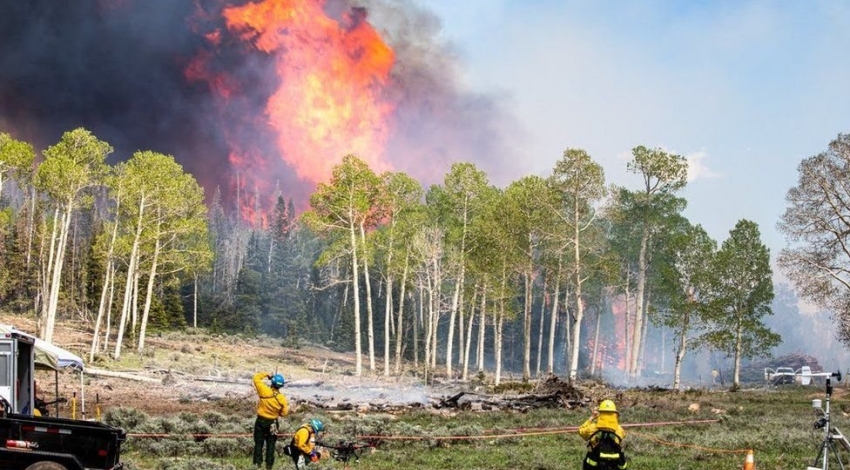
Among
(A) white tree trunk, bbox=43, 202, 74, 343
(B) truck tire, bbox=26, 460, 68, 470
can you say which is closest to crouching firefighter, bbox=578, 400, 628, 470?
(B) truck tire, bbox=26, 460, 68, 470

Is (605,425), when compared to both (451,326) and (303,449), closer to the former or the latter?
(303,449)

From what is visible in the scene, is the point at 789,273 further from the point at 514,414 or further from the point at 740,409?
the point at 514,414

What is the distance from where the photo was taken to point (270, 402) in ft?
44.3

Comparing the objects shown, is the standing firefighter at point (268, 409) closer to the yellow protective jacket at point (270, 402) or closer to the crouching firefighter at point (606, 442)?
the yellow protective jacket at point (270, 402)

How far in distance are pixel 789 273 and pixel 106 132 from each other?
328 feet

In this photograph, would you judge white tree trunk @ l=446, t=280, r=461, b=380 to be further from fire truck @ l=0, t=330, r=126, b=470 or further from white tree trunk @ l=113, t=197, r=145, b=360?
fire truck @ l=0, t=330, r=126, b=470

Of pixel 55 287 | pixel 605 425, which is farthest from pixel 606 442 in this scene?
pixel 55 287

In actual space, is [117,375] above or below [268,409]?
below

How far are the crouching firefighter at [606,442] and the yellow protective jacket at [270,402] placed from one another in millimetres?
6419

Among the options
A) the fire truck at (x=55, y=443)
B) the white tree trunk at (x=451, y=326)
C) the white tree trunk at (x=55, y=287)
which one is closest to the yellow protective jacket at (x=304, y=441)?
the fire truck at (x=55, y=443)

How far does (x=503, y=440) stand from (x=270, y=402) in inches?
338

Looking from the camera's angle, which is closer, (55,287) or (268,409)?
(268,409)

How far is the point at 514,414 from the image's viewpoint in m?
26.8

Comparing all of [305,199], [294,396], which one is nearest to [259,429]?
[294,396]
